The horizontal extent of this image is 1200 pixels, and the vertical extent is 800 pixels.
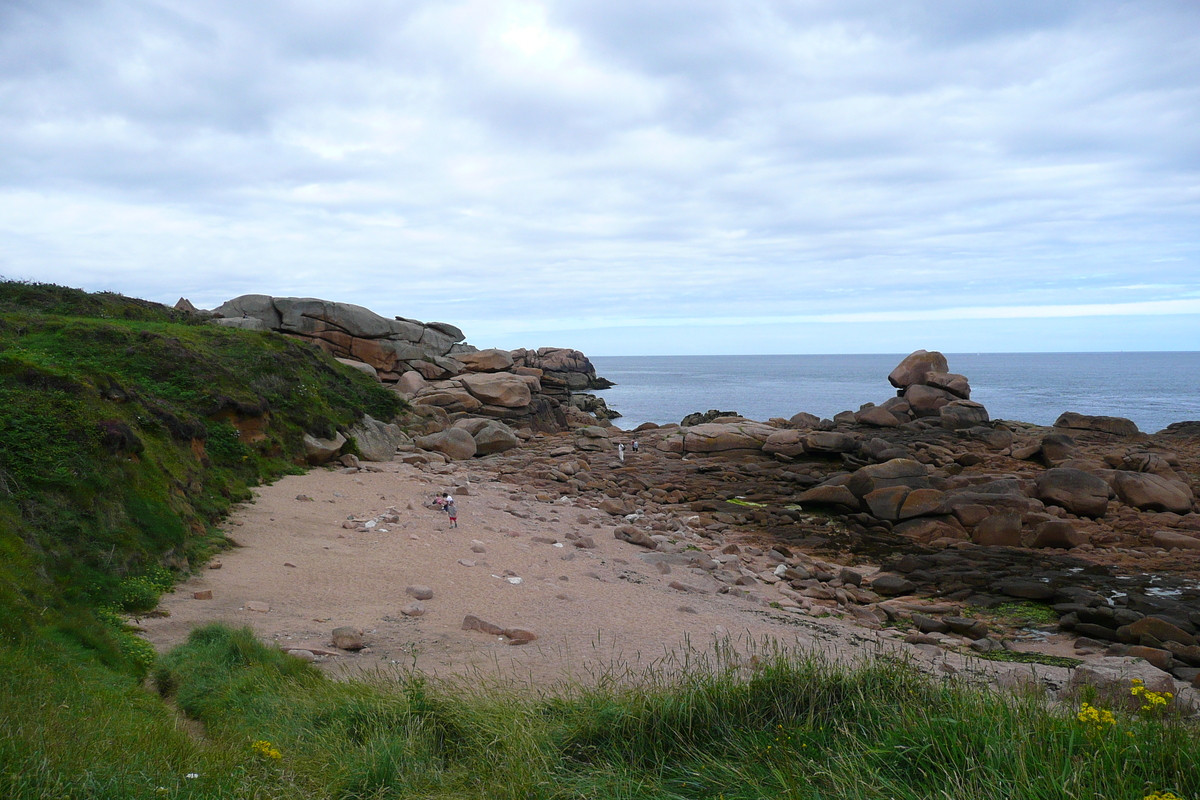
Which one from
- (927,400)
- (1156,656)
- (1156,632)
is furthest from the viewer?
(927,400)

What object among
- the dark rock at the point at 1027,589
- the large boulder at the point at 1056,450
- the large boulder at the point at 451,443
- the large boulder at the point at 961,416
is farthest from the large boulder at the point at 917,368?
the dark rock at the point at 1027,589

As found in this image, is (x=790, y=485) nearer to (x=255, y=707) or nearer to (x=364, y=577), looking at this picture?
(x=364, y=577)

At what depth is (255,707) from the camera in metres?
5.67

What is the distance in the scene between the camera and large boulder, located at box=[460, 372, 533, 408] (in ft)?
111

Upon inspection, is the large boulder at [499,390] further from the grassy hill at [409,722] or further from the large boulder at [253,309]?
the grassy hill at [409,722]

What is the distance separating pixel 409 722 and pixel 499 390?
1138 inches

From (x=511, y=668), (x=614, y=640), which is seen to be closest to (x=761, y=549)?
(x=614, y=640)

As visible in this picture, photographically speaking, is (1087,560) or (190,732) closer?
(190,732)

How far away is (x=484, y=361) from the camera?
3884cm

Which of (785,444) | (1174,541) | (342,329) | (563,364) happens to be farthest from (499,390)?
(563,364)

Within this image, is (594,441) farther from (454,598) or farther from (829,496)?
(454,598)

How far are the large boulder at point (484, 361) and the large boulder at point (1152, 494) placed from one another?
2789 cm

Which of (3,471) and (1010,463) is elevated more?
(3,471)

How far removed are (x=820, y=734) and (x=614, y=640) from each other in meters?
3.52
